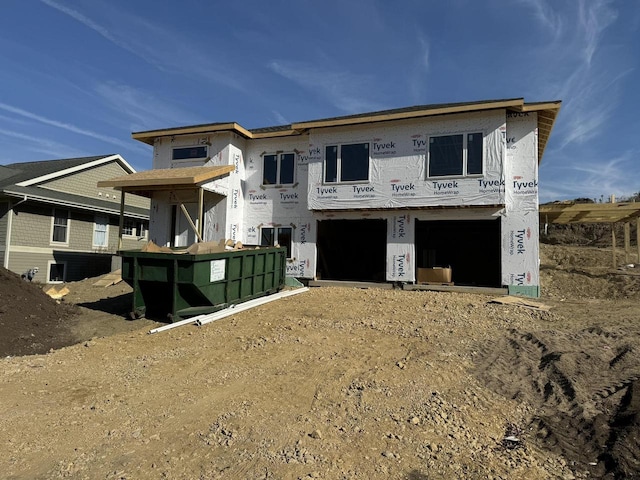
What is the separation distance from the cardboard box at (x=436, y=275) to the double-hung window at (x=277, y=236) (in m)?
5.32

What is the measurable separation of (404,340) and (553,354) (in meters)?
2.39

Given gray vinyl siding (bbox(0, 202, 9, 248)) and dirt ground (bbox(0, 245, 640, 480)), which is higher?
gray vinyl siding (bbox(0, 202, 9, 248))

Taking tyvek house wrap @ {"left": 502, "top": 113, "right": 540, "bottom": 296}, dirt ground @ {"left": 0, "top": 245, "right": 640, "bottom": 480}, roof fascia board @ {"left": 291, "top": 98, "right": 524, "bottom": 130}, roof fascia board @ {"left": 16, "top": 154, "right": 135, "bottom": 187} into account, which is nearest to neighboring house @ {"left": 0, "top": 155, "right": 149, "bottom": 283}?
roof fascia board @ {"left": 16, "top": 154, "right": 135, "bottom": 187}

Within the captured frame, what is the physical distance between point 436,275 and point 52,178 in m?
17.4

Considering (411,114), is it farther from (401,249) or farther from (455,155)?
(401,249)

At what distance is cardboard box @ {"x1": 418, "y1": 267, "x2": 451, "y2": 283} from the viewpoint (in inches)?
565

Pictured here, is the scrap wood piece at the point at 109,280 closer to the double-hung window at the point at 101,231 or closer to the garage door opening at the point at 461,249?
the double-hung window at the point at 101,231

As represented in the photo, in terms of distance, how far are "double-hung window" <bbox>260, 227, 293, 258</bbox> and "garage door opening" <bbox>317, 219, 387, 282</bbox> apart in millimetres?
1695

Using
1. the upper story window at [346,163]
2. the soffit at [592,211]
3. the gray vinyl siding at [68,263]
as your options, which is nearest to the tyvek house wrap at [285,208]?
the upper story window at [346,163]

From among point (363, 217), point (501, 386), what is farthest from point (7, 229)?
point (501, 386)

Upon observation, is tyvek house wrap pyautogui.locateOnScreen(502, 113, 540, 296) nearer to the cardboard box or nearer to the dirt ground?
the cardboard box

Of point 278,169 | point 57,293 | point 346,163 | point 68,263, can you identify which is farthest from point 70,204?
point 346,163

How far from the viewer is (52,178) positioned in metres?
18.6

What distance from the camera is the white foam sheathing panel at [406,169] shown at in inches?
527
